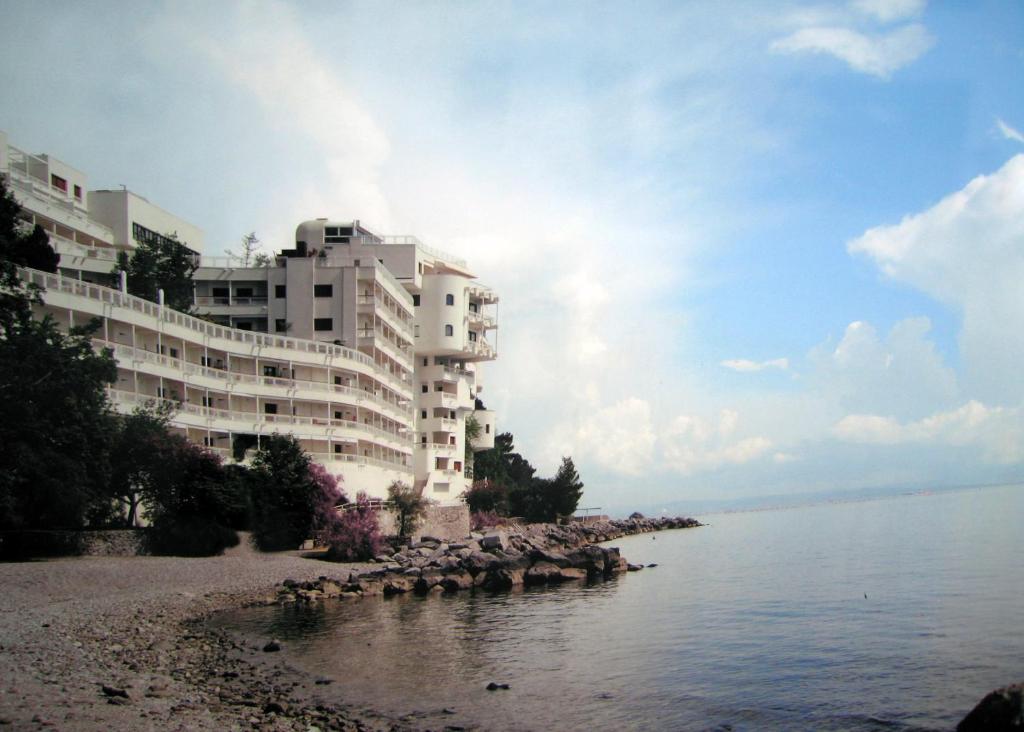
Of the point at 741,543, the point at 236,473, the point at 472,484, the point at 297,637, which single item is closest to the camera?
the point at 297,637

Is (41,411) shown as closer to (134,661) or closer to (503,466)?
(134,661)

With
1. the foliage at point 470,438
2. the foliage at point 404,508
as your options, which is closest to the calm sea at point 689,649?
the foliage at point 404,508

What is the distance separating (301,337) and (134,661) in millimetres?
56457

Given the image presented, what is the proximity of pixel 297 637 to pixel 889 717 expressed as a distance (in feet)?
63.0

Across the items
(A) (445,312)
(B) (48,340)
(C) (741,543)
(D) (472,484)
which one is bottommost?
(C) (741,543)

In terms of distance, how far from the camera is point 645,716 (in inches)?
829

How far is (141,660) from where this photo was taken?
2427 centimetres

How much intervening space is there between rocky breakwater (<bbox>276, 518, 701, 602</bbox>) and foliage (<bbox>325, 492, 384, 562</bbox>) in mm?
1078

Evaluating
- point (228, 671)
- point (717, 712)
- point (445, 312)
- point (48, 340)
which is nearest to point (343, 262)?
point (445, 312)

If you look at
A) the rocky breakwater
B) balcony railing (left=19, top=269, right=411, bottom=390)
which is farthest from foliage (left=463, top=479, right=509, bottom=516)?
the rocky breakwater

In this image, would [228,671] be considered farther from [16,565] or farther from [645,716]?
[16,565]

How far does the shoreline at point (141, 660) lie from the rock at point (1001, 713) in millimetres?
10121

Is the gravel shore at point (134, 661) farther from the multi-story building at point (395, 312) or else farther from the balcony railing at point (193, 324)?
the multi-story building at point (395, 312)

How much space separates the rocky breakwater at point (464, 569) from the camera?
149 feet
